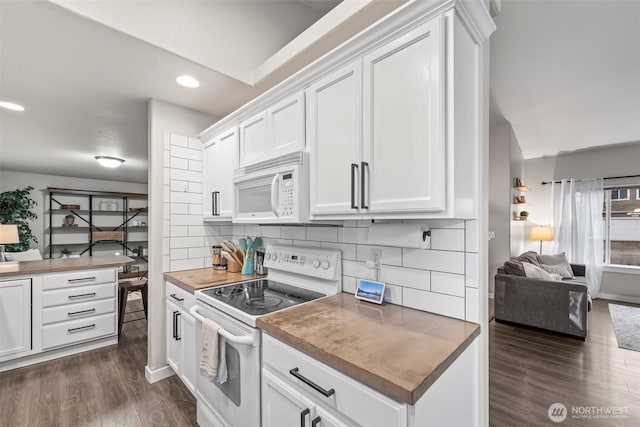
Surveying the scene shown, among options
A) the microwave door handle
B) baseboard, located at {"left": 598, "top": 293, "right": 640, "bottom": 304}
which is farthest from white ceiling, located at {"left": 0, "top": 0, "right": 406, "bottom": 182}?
baseboard, located at {"left": 598, "top": 293, "right": 640, "bottom": 304}

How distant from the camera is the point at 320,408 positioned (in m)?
1.01

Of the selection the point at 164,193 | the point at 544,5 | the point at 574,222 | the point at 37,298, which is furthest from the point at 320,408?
the point at 574,222

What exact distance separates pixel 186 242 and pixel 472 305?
91.0 inches

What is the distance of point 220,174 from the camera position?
2.42 meters

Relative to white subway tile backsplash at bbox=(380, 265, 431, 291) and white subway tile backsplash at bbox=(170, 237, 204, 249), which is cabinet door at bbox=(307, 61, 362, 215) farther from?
white subway tile backsplash at bbox=(170, 237, 204, 249)

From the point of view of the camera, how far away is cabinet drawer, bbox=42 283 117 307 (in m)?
2.80

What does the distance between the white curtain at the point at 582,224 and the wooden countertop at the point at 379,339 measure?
19.2ft

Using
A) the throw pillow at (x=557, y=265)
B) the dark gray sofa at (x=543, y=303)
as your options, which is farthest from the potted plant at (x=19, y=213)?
the throw pillow at (x=557, y=265)

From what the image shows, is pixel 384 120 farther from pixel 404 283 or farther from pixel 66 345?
pixel 66 345

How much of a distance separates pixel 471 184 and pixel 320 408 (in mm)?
1061

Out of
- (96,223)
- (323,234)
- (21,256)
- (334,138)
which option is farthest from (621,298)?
(96,223)

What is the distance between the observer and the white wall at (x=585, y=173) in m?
5.05

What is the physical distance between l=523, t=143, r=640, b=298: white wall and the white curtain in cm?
16

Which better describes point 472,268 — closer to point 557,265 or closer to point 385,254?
point 385,254
